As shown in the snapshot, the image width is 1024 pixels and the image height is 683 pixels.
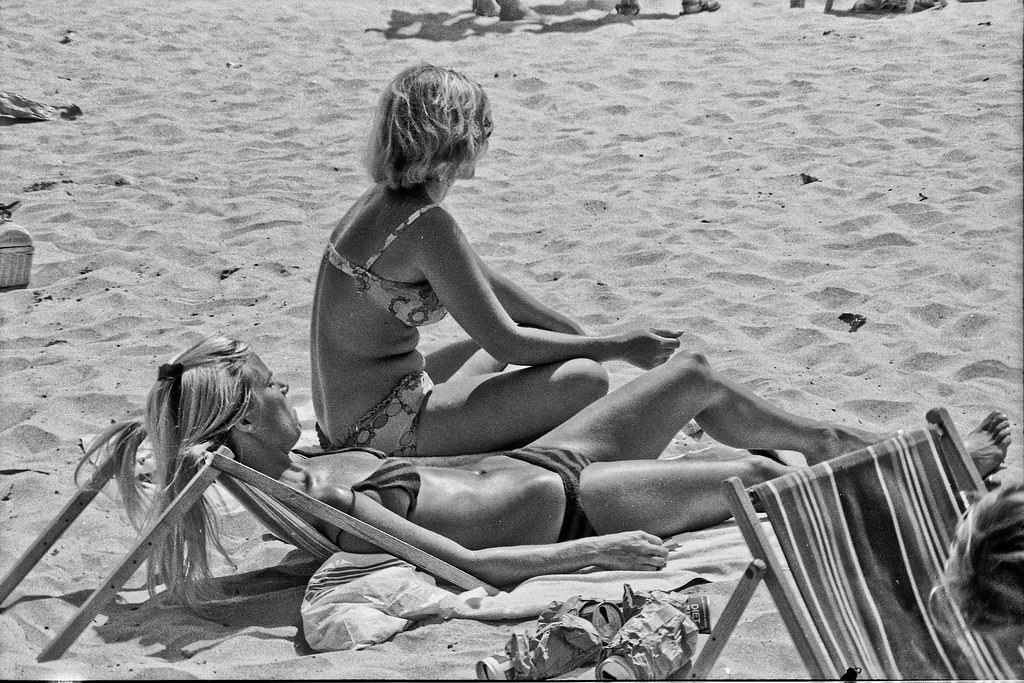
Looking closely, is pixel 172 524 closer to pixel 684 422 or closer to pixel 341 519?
pixel 341 519

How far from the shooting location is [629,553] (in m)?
3.15

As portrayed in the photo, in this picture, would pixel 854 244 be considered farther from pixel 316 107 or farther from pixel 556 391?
pixel 316 107

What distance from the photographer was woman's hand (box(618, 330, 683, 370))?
3.59 metres

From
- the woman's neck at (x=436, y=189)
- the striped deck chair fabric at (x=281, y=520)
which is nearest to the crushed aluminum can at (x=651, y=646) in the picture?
the striped deck chair fabric at (x=281, y=520)

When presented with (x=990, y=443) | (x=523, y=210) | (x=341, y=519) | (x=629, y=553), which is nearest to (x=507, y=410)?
(x=629, y=553)

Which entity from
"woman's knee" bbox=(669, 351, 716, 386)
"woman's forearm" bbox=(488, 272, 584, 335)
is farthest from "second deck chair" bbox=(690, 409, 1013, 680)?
"woman's forearm" bbox=(488, 272, 584, 335)

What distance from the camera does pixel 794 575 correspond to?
2492mm

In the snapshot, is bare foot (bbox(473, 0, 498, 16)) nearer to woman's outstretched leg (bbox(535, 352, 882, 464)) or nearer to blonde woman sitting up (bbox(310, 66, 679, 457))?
blonde woman sitting up (bbox(310, 66, 679, 457))

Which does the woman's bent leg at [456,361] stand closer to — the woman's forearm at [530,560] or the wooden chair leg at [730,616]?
the woman's forearm at [530,560]

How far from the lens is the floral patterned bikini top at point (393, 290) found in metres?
3.45

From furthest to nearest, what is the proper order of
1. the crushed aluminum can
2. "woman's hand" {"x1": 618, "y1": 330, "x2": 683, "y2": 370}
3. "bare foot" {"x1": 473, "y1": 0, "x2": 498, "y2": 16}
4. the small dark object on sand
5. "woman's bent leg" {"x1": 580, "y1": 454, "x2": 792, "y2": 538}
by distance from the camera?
"bare foot" {"x1": 473, "y1": 0, "x2": 498, "y2": 16}
the small dark object on sand
"woman's hand" {"x1": 618, "y1": 330, "x2": 683, "y2": 370}
"woman's bent leg" {"x1": 580, "y1": 454, "x2": 792, "y2": 538}
the crushed aluminum can

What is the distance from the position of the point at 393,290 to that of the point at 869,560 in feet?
5.09

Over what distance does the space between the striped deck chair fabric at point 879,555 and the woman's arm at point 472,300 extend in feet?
3.40

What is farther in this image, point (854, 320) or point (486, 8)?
point (486, 8)
